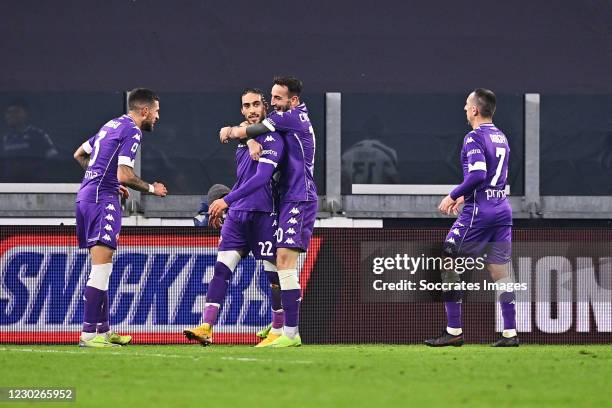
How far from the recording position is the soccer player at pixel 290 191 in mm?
9781

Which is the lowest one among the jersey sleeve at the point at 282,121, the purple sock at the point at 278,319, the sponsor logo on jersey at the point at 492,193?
the purple sock at the point at 278,319

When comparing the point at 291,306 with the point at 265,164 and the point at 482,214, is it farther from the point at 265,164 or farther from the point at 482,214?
the point at 482,214

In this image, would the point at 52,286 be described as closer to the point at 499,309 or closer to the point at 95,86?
the point at 499,309

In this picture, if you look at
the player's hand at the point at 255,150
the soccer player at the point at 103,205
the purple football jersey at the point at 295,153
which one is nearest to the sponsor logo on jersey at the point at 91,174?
the soccer player at the point at 103,205

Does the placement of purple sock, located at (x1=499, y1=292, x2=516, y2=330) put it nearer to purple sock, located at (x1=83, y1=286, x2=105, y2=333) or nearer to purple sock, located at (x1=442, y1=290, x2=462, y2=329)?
purple sock, located at (x1=442, y1=290, x2=462, y2=329)

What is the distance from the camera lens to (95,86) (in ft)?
56.6

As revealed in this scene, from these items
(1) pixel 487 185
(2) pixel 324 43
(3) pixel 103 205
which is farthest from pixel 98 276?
(2) pixel 324 43

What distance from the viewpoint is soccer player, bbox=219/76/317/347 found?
9.78 metres

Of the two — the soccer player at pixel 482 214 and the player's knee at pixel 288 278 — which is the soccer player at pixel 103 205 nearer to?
the player's knee at pixel 288 278

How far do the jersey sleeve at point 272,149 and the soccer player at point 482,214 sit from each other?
4.42 ft

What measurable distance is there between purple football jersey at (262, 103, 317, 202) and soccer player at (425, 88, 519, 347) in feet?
3.61

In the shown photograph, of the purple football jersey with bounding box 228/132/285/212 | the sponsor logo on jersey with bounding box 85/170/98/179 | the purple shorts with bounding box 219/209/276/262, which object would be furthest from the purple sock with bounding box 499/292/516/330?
the sponsor logo on jersey with bounding box 85/170/98/179

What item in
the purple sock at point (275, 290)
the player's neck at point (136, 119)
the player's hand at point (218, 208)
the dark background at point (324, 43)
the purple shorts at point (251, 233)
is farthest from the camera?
the dark background at point (324, 43)

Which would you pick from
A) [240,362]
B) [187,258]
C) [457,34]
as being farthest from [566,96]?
[240,362]
